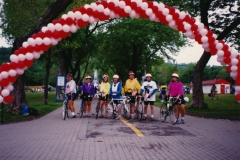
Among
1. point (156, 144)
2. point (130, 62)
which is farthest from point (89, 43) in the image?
point (156, 144)

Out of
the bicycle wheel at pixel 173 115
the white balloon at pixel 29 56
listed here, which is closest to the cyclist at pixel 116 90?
the bicycle wheel at pixel 173 115

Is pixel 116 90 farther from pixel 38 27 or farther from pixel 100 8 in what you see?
pixel 100 8

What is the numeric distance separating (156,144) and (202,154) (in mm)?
1353

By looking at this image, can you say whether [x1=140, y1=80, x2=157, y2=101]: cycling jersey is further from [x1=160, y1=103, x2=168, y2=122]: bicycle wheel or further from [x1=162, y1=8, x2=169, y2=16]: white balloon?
[x1=162, y1=8, x2=169, y2=16]: white balloon

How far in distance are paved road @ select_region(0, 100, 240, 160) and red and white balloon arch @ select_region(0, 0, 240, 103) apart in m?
1.54

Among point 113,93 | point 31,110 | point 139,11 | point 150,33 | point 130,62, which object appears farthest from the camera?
point 130,62

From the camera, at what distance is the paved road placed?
655 cm

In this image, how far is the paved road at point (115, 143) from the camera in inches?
258

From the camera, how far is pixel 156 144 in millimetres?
7723

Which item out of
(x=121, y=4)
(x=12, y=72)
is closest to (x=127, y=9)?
(x=121, y=4)

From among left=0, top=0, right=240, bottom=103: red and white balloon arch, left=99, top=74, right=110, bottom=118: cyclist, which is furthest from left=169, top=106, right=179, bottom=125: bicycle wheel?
left=0, top=0, right=240, bottom=103: red and white balloon arch

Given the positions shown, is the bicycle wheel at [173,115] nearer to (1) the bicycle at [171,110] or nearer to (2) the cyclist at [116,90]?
(1) the bicycle at [171,110]

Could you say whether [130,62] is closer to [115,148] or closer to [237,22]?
[237,22]

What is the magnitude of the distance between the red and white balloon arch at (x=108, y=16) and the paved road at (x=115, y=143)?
5.05ft
